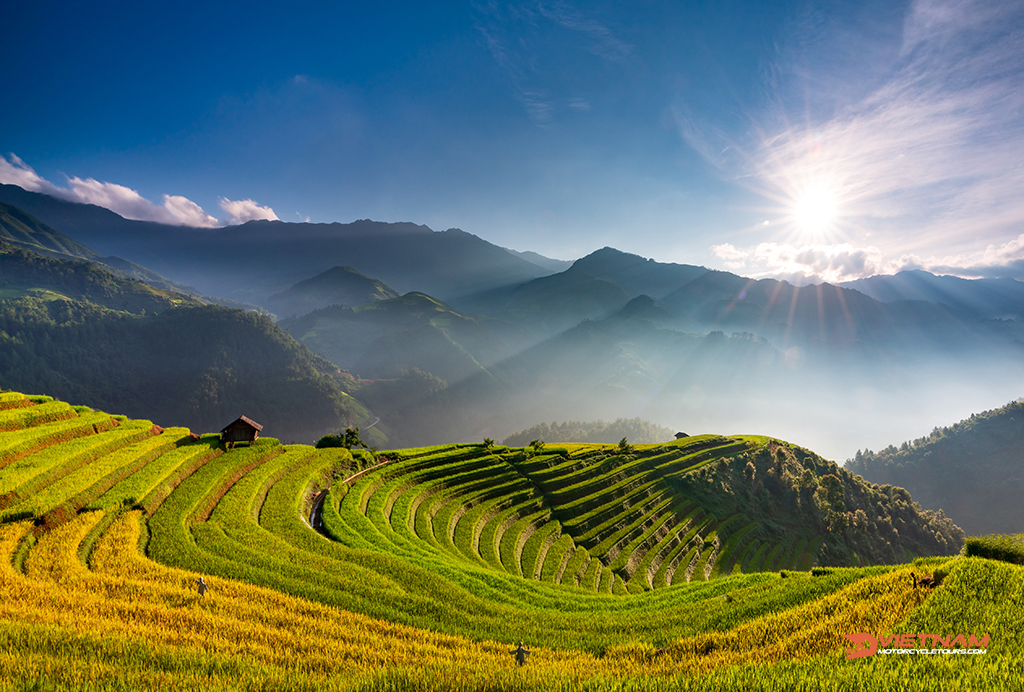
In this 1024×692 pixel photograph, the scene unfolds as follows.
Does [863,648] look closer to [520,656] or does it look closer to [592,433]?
[520,656]

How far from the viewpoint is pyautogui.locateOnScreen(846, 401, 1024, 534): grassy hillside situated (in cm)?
15500

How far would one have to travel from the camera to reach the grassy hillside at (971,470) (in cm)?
15500

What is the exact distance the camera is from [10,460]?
23578 millimetres

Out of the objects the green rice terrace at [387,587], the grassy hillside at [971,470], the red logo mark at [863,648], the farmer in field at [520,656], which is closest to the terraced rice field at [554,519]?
the green rice terrace at [387,587]

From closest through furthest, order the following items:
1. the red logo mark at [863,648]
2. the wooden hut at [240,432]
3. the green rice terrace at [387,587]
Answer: the green rice terrace at [387,587], the red logo mark at [863,648], the wooden hut at [240,432]

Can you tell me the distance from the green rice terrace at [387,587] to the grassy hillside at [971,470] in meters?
201

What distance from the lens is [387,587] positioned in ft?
50.8

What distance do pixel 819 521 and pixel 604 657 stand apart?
60.5 m

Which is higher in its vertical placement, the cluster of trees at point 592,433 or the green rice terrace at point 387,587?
the cluster of trees at point 592,433

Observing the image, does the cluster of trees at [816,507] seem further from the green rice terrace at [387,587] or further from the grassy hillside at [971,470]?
the grassy hillside at [971,470]

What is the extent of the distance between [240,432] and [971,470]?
26722 cm

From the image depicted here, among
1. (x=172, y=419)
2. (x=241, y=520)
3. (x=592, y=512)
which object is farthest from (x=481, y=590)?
(x=172, y=419)

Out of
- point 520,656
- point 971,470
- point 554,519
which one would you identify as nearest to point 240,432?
point 554,519

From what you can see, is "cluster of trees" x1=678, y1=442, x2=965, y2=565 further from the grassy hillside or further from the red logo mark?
the grassy hillside
